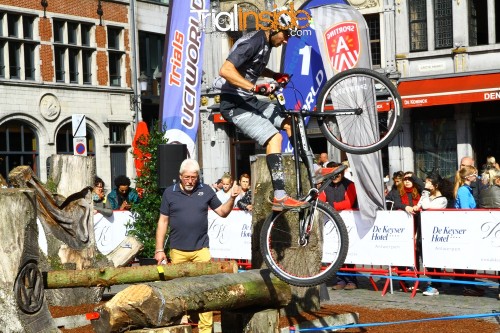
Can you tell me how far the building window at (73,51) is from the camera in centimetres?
3494

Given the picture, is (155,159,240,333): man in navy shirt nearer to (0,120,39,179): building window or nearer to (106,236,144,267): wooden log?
(106,236,144,267): wooden log

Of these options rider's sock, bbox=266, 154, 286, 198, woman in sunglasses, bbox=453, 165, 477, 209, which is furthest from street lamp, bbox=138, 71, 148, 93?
rider's sock, bbox=266, 154, 286, 198

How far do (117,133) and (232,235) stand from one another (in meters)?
21.7

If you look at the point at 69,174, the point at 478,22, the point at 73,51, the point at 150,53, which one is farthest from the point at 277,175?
the point at 150,53

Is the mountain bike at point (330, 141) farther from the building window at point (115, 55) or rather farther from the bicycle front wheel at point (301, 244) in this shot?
the building window at point (115, 55)

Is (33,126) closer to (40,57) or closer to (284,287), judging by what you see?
(40,57)

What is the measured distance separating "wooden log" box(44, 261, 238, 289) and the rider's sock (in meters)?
0.96

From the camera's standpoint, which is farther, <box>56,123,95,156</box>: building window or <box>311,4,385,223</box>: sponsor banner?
<box>56,123,95,156</box>: building window

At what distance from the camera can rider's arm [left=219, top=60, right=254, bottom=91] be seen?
8.63 meters

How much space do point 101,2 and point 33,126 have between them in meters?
5.90

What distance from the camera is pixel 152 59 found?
39.2 meters

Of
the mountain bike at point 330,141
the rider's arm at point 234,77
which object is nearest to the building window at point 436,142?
the mountain bike at point 330,141

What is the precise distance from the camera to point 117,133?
37.3 metres

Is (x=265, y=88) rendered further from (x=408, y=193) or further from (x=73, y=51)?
(x=73, y=51)
